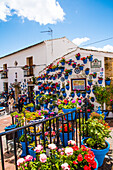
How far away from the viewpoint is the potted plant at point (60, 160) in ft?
5.40

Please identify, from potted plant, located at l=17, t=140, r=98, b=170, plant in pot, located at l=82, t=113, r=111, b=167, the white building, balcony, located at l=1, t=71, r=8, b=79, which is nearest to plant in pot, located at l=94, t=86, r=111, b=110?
plant in pot, located at l=82, t=113, r=111, b=167

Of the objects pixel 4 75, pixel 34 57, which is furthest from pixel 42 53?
pixel 4 75

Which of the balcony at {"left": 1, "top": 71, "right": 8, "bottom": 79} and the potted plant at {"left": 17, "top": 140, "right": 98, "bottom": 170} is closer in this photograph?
the potted plant at {"left": 17, "top": 140, "right": 98, "bottom": 170}

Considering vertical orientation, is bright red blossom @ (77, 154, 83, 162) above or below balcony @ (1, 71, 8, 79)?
below

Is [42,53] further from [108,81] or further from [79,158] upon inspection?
[79,158]

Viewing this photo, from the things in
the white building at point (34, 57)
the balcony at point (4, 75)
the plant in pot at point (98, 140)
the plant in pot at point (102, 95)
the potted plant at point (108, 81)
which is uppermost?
the white building at point (34, 57)

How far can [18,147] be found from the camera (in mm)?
3898

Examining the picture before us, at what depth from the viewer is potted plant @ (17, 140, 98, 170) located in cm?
165

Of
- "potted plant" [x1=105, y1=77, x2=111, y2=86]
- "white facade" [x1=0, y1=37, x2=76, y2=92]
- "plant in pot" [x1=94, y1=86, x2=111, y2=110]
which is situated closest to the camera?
"plant in pot" [x1=94, y1=86, x2=111, y2=110]

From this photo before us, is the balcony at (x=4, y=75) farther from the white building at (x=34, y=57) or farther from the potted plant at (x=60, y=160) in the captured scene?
the potted plant at (x=60, y=160)

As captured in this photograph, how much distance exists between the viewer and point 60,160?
1802 mm

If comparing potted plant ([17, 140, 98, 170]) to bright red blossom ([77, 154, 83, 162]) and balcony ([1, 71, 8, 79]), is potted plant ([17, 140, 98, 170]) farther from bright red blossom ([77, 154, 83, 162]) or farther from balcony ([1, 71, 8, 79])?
balcony ([1, 71, 8, 79])

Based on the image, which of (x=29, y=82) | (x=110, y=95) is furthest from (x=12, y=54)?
(x=110, y=95)

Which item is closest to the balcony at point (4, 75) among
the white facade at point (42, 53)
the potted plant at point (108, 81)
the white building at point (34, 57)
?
the white building at point (34, 57)
